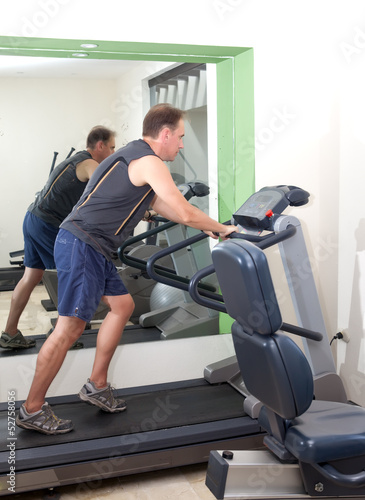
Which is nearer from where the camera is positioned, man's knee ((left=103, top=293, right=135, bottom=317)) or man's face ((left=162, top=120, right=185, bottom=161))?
man's face ((left=162, top=120, right=185, bottom=161))

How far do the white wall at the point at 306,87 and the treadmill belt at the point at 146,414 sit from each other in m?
0.86

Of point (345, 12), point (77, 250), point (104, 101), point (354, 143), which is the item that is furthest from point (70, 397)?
point (345, 12)

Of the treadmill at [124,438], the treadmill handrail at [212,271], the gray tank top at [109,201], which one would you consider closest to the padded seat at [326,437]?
the treadmill handrail at [212,271]

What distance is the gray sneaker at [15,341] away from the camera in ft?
12.0

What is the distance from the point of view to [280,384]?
204 centimetres

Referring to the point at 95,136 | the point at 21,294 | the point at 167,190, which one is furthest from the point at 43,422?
the point at 95,136

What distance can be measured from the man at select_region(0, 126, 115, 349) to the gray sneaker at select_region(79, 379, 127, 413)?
62 centimetres

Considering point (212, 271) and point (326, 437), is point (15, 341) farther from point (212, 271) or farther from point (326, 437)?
point (326, 437)

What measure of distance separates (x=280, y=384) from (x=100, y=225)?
1373 mm

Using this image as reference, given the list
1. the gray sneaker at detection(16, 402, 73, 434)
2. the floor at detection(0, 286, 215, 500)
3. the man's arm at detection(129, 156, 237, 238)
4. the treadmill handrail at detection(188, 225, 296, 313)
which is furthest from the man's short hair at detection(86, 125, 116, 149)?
the floor at detection(0, 286, 215, 500)

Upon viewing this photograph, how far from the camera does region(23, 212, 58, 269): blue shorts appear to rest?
3.63 metres

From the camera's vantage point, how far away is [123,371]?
12.8 feet

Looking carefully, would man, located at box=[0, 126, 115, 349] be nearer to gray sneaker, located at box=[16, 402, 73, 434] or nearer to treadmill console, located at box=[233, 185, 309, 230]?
gray sneaker, located at box=[16, 402, 73, 434]

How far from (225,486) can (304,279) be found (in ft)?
3.55
